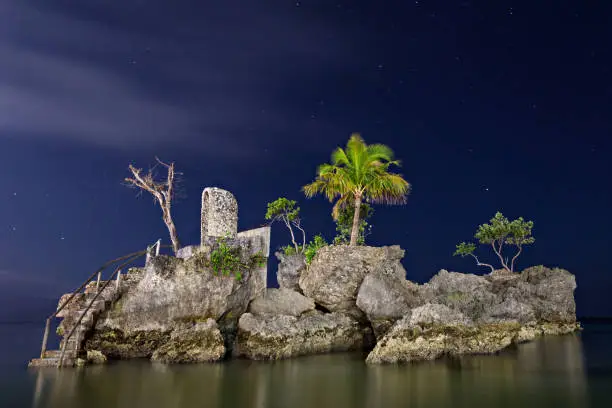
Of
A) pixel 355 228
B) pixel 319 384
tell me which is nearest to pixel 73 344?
pixel 319 384

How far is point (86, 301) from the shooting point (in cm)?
1664

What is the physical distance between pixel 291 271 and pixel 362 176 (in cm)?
592

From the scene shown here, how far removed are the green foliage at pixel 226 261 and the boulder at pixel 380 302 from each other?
5044 mm

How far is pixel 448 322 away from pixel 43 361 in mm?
14437

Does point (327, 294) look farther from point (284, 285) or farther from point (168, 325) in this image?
point (168, 325)

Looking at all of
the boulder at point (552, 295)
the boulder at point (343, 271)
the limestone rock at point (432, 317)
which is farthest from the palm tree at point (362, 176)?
the boulder at point (552, 295)

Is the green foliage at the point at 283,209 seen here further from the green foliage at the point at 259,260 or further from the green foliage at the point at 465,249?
the green foliage at the point at 465,249

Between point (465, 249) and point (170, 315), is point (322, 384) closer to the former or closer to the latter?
point (170, 315)

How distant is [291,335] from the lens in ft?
Result: 55.6

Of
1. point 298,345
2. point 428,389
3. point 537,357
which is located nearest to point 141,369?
point 298,345

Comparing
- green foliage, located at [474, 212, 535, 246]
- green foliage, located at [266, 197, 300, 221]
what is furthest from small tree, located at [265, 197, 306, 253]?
green foliage, located at [474, 212, 535, 246]

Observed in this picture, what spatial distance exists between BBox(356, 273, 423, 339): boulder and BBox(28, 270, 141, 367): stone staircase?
9446 mm

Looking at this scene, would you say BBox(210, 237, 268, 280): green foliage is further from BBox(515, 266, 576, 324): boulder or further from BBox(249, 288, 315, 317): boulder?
BBox(515, 266, 576, 324): boulder

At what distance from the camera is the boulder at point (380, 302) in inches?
716
